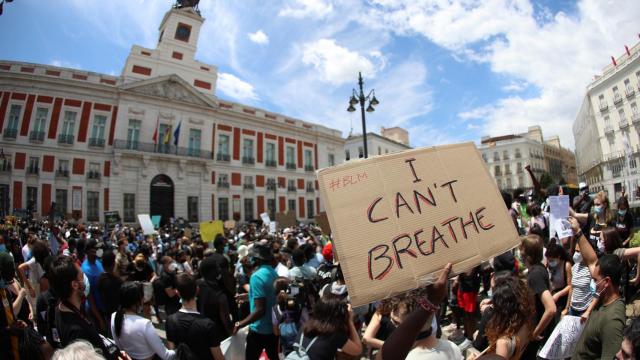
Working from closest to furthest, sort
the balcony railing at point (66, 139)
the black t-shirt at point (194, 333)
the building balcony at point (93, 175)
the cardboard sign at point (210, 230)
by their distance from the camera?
the black t-shirt at point (194, 333), the cardboard sign at point (210, 230), the balcony railing at point (66, 139), the building balcony at point (93, 175)

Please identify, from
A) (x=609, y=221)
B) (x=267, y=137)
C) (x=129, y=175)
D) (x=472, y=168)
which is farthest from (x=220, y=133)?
(x=472, y=168)

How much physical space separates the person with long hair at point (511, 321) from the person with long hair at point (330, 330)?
2.92 ft

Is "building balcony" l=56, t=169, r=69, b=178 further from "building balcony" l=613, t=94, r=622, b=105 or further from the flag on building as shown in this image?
"building balcony" l=613, t=94, r=622, b=105

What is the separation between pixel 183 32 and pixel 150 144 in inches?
496

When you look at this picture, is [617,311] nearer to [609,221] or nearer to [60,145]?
[609,221]

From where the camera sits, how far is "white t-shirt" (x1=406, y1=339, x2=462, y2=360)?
1932 mm

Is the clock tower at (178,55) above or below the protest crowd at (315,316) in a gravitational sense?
above

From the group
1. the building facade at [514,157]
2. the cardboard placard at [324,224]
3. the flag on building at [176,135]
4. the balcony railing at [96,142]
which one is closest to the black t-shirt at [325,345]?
the cardboard placard at [324,224]

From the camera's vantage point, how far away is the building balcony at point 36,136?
24.9 meters

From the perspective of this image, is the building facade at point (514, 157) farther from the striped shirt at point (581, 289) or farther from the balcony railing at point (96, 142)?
the striped shirt at point (581, 289)

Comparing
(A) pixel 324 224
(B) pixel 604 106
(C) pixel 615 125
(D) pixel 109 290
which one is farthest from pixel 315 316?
(B) pixel 604 106

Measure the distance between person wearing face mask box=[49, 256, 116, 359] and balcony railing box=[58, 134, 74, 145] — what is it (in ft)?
92.9

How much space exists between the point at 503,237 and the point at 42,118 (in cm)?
3139

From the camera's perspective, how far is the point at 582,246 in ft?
9.58
